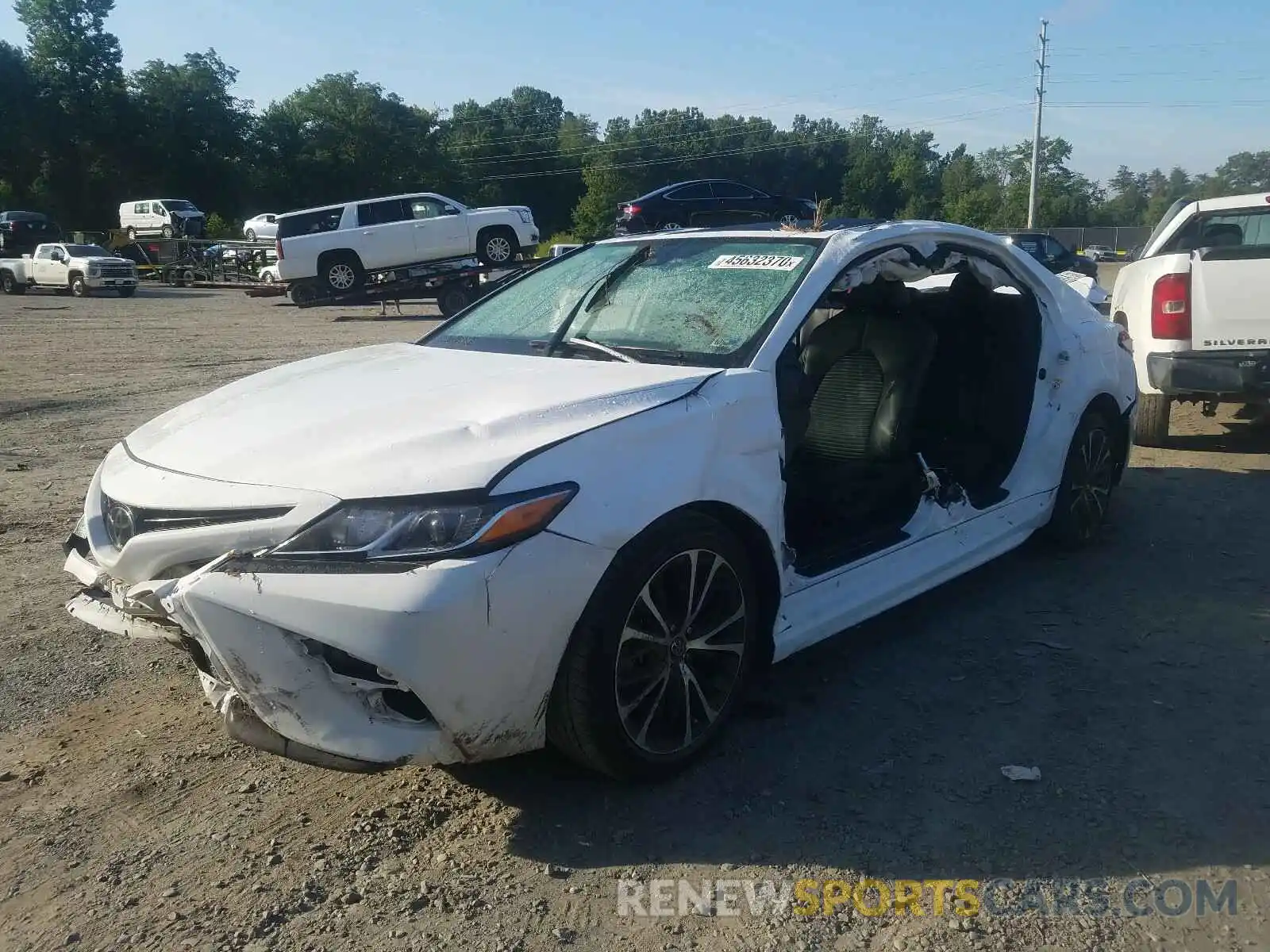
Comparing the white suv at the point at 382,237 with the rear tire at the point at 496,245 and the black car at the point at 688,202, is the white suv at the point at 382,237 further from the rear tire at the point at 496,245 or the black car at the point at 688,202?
the black car at the point at 688,202

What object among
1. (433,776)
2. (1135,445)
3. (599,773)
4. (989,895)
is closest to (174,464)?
(433,776)

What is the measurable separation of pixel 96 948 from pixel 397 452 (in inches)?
53.1

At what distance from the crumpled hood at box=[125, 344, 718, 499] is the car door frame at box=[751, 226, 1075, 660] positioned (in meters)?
0.63

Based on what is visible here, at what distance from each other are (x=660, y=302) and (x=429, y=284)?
19.7 metres

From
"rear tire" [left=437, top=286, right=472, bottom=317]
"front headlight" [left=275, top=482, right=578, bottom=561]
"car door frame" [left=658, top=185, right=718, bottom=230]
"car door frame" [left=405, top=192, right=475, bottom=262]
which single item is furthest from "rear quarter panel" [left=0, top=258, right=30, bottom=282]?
"front headlight" [left=275, top=482, right=578, bottom=561]

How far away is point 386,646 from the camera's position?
255 centimetres

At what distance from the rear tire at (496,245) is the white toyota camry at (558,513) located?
1894cm

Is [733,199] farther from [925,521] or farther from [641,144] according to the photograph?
[641,144]

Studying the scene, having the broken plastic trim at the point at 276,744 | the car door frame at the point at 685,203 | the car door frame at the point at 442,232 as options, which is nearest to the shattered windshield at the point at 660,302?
the broken plastic trim at the point at 276,744

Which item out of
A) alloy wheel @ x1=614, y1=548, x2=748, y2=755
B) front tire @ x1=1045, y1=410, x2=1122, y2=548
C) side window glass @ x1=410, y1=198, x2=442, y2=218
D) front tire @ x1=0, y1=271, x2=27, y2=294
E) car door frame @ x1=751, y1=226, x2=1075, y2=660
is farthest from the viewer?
front tire @ x1=0, y1=271, x2=27, y2=294

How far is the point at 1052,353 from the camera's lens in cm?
502

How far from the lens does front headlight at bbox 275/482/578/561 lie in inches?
104

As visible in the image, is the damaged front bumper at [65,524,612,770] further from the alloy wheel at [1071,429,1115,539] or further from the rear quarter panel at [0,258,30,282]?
→ the rear quarter panel at [0,258,30,282]

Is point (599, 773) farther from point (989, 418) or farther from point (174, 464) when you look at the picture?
point (989, 418)
